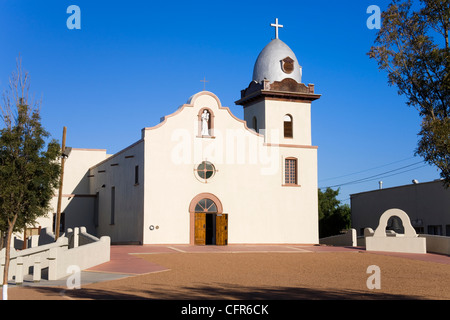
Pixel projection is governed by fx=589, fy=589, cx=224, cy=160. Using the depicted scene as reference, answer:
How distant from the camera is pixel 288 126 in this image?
1549 inches

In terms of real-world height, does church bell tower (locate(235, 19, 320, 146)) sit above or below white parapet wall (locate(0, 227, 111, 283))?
above

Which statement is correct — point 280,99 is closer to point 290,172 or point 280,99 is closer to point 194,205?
point 290,172

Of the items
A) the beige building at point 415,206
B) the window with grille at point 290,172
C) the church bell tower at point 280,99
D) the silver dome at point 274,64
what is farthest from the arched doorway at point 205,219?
the beige building at point 415,206

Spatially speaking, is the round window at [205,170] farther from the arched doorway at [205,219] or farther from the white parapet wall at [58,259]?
the white parapet wall at [58,259]

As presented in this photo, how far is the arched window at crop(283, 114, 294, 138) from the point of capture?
39.2 meters

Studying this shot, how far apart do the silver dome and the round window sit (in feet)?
26.2

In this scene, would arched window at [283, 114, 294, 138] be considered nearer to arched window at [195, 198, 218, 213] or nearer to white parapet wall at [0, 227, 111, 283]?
arched window at [195, 198, 218, 213]

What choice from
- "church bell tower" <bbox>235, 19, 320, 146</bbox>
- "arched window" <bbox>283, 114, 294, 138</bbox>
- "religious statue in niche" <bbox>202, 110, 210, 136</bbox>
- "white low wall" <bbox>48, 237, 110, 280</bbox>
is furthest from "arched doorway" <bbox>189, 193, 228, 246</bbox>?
"white low wall" <bbox>48, 237, 110, 280</bbox>

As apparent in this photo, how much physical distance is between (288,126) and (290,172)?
3.21m

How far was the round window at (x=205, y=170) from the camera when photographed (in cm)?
3569

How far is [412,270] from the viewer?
2242cm

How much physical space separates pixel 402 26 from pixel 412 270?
9.72m
